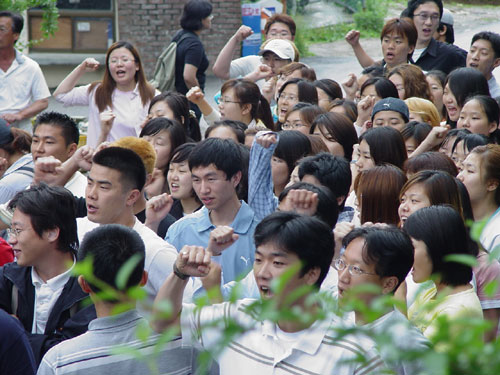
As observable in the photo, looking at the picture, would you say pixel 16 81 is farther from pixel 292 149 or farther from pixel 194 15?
pixel 292 149

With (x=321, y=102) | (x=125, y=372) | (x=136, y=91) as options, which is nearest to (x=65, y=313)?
(x=125, y=372)

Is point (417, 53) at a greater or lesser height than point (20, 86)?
greater

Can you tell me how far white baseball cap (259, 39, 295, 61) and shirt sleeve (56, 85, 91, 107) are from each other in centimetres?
200

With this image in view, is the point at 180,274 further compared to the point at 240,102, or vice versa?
the point at 240,102

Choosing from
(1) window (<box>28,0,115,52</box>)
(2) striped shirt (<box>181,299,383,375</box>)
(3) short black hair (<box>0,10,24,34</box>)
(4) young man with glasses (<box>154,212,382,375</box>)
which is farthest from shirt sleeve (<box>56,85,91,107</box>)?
→ (1) window (<box>28,0,115,52</box>)

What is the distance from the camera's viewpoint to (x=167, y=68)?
9.14 m

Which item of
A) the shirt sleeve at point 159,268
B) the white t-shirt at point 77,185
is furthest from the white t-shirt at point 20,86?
the shirt sleeve at point 159,268

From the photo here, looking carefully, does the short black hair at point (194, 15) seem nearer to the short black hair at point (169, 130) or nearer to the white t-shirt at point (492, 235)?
the short black hair at point (169, 130)

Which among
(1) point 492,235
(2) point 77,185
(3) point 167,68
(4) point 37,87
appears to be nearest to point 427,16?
(3) point 167,68

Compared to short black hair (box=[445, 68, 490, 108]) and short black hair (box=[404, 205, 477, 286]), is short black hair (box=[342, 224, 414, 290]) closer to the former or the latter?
short black hair (box=[404, 205, 477, 286])

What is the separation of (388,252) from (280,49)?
5.37m

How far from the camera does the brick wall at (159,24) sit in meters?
15.9

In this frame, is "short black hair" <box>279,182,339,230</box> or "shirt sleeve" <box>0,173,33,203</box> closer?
"short black hair" <box>279,182,339,230</box>

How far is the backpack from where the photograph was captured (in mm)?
9062
